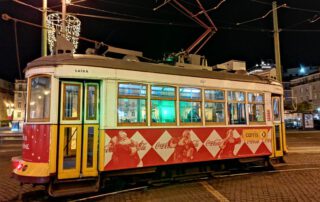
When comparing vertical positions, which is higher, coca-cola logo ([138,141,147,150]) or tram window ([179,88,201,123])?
tram window ([179,88,201,123])

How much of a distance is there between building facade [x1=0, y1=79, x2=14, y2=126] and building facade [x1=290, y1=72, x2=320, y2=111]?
70.5m

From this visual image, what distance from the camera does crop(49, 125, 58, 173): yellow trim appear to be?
22.4ft

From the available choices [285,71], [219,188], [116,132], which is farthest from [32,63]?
[285,71]

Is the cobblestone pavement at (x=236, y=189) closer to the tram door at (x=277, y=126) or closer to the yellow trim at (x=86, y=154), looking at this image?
the yellow trim at (x=86, y=154)

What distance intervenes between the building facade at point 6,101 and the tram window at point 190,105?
79222mm

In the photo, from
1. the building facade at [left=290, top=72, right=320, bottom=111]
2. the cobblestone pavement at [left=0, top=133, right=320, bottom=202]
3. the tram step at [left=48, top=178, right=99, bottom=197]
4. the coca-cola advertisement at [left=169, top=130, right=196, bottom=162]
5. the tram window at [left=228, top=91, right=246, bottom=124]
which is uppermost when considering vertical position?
the building facade at [left=290, top=72, right=320, bottom=111]

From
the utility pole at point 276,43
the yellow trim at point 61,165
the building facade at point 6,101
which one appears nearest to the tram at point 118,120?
the yellow trim at point 61,165

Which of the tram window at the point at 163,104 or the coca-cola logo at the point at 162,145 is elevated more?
the tram window at the point at 163,104

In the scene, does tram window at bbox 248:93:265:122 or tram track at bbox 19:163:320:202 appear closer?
tram track at bbox 19:163:320:202

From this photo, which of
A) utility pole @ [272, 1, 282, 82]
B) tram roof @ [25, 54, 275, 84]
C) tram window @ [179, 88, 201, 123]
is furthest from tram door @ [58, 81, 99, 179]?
utility pole @ [272, 1, 282, 82]

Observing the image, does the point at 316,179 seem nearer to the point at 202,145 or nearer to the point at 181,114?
the point at 202,145

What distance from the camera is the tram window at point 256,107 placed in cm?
1028

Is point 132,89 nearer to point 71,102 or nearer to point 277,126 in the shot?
point 71,102

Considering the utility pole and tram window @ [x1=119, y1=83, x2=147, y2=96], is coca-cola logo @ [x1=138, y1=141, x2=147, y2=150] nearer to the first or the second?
tram window @ [x1=119, y1=83, x2=147, y2=96]
